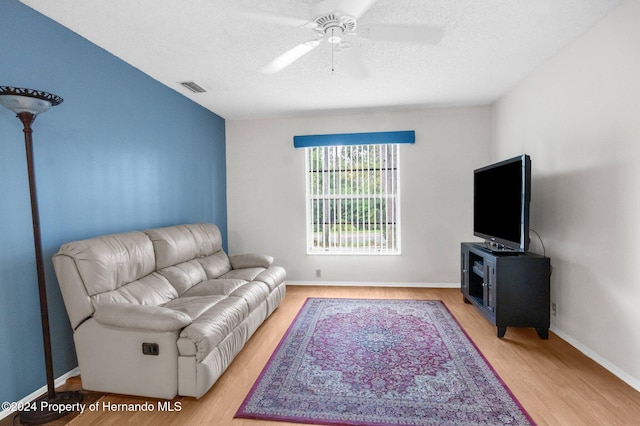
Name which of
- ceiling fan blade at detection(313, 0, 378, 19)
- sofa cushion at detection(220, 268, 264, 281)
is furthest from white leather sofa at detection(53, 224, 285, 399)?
ceiling fan blade at detection(313, 0, 378, 19)

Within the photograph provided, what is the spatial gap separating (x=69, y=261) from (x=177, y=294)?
93cm

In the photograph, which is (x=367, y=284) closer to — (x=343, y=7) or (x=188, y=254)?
(x=188, y=254)

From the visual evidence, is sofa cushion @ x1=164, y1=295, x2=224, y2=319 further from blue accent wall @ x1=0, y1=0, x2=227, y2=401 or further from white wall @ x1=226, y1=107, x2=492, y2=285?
white wall @ x1=226, y1=107, x2=492, y2=285

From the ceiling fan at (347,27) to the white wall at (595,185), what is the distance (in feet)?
4.48

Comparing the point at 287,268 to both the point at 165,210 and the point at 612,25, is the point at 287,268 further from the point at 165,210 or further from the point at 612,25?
the point at 612,25

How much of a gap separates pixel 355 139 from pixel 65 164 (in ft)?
11.0

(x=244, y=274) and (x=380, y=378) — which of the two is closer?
(x=380, y=378)

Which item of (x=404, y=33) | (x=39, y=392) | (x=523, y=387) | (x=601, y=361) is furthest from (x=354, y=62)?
(x=39, y=392)

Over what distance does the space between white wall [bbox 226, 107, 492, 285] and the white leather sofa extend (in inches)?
85.9

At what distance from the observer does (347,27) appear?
6.55ft

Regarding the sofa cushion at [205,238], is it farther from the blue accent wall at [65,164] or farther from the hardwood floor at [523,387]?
the hardwood floor at [523,387]

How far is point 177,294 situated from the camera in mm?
2854

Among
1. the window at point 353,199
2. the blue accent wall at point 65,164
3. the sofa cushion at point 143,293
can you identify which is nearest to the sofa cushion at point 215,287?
the sofa cushion at point 143,293

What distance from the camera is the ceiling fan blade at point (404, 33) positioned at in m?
1.88
